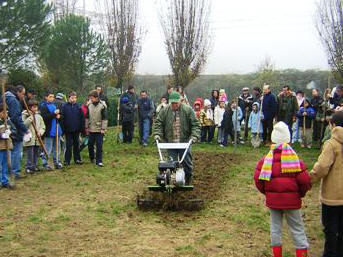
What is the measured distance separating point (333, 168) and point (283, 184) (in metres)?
0.62

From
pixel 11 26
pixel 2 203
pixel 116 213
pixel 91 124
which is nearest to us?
pixel 116 213

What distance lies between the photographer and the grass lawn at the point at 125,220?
5.79m

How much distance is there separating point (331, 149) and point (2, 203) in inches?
225

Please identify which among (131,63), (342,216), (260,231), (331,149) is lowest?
(260,231)

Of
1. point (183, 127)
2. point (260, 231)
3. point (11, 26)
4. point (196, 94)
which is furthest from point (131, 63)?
point (260, 231)

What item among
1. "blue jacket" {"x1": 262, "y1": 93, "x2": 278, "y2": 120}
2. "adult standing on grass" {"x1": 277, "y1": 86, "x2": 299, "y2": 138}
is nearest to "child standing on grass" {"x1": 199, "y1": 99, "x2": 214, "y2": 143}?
"blue jacket" {"x1": 262, "y1": 93, "x2": 278, "y2": 120}

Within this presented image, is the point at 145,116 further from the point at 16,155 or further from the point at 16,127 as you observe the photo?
the point at 16,127

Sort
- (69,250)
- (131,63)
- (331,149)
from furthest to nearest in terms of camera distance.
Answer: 1. (131,63)
2. (69,250)
3. (331,149)

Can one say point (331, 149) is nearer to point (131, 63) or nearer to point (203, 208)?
point (203, 208)

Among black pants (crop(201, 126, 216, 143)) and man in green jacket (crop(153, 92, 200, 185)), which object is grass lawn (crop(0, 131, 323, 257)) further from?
black pants (crop(201, 126, 216, 143))

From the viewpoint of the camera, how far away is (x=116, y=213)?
734cm

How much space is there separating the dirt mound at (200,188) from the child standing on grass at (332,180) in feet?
8.41

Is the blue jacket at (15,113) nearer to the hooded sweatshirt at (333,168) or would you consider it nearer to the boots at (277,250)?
the boots at (277,250)

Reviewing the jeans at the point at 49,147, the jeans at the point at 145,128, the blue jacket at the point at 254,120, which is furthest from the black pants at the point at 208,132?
the jeans at the point at 49,147
